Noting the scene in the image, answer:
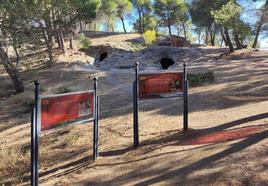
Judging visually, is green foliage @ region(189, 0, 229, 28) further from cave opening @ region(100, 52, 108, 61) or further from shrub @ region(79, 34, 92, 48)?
shrub @ region(79, 34, 92, 48)

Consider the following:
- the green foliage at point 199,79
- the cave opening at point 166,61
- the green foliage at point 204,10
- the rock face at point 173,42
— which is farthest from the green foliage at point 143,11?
the green foliage at point 199,79

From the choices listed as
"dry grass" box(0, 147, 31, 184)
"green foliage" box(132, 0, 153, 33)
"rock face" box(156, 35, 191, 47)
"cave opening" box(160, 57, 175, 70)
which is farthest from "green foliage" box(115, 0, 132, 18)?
"dry grass" box(0, 147, 31, 184)

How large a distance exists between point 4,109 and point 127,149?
1074 cm

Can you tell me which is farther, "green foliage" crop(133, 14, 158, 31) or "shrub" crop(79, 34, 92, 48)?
"green foliage" crop(133, 14, 158, 31)

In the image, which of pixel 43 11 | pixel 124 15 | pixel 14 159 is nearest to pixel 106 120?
pixel 14 159

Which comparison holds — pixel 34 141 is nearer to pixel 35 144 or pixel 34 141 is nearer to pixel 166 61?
pixel 35 144

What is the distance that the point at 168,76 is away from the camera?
7883mm

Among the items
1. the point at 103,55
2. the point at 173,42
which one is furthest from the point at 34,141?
the point at 173,42

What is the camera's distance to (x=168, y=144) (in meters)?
7.40

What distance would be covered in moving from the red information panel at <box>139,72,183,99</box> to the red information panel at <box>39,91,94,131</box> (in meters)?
1.16

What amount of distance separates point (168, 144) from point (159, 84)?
1101mm

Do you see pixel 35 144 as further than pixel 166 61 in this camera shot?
No

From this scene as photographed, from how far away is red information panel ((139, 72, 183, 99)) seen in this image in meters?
7.61

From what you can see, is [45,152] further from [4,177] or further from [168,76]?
[168,76]
